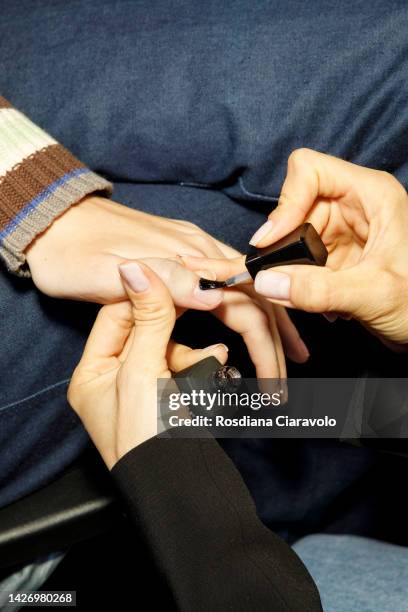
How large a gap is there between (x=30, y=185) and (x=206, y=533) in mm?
396

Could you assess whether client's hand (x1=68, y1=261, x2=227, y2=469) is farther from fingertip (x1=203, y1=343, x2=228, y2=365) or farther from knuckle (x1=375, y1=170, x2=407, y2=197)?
knuckle (x1=375, y1=170, x2=407, y2=197)

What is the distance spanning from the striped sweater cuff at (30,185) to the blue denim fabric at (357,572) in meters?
0.46

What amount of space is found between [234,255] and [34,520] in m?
0.35

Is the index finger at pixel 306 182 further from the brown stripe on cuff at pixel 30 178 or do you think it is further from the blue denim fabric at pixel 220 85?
the brown stripe on cuff at pixel 30 178

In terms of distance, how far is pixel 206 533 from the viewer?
0.51 meters

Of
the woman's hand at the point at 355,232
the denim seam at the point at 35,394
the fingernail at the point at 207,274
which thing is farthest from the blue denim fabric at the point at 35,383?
the woman's hand at the point at 355,232

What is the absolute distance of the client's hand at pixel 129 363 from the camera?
1.83 feet

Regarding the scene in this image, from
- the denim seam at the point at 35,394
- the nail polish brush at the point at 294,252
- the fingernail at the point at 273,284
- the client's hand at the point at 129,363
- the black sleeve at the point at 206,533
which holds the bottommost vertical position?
the denim seam at the point at 35,394

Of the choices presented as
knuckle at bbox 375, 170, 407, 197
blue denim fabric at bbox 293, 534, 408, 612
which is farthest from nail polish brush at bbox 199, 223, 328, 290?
blue denim fabric at bbox 293, 534, 408, 612

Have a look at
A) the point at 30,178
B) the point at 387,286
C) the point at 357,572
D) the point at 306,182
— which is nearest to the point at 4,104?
the point at 30,178

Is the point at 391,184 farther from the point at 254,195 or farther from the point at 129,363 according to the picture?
the point at 129,363

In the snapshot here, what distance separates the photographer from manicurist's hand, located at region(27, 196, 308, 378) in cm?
64

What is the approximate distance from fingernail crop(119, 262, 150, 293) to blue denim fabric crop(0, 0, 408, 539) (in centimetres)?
14

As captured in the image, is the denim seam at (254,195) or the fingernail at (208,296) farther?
the denim seam at (254,195)
